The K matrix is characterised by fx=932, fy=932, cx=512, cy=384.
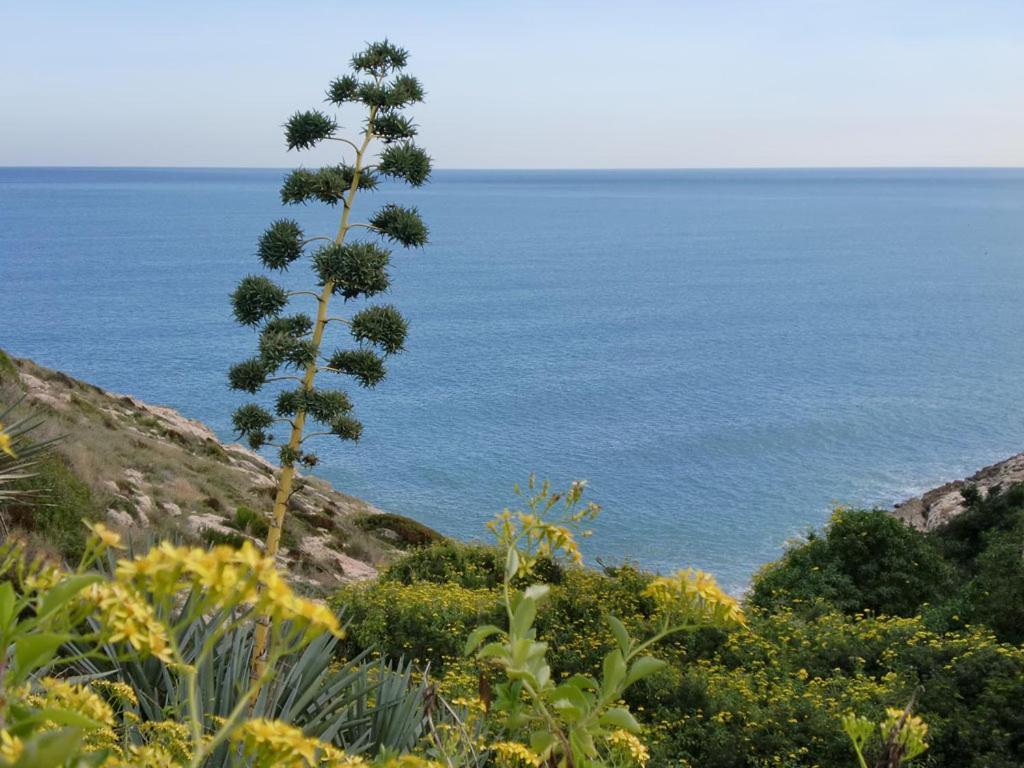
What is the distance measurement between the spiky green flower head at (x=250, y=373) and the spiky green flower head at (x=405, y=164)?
2.20 m

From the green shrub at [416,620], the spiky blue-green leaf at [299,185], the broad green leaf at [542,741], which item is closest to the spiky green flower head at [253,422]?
the spiky blue-green leaf at [299,185]

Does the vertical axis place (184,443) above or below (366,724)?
below

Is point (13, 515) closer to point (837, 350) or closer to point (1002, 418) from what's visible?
point (1002, 418)

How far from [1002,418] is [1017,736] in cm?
4679

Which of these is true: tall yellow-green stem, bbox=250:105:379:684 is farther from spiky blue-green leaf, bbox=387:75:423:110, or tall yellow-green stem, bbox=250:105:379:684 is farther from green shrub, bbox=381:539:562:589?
green shrub, bbox=381:539:562:589

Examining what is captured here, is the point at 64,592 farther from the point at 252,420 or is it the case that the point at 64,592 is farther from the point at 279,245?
the point at 252,420

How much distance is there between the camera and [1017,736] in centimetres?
849

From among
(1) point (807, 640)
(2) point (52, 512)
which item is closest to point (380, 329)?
(2) point (52, 512)

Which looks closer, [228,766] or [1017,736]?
[228,766]

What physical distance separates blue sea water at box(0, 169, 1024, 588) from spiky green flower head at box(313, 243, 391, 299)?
17.9m

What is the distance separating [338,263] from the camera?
871 cm

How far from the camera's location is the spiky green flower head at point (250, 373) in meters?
8.95

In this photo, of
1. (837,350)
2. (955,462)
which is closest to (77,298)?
(837,350)

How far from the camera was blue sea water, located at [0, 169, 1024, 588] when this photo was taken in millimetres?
40438
